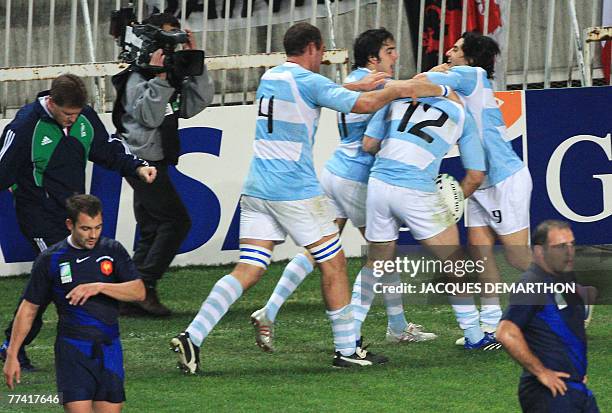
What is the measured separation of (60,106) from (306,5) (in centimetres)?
448

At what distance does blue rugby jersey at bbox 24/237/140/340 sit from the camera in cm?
636

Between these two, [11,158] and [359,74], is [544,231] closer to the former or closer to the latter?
[359,74]

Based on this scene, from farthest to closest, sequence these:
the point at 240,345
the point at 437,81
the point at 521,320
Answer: the point at 240,345
the point at 437,81
the point at 521,320

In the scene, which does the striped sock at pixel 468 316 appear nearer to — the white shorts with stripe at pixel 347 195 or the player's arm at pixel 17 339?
the white shorts with stripe at pixel 347 195

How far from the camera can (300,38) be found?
8.15 meters

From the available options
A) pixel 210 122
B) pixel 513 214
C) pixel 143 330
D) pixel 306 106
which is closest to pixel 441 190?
pixel 513 214

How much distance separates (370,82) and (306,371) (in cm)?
172

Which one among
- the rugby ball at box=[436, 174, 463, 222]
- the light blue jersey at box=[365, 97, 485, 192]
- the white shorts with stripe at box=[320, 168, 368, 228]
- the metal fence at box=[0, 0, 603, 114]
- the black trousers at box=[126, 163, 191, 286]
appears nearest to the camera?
the light blue jersey at box=[365, 97, 485, 192]

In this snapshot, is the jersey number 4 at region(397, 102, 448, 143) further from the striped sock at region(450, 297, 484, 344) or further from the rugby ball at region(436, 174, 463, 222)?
the striped sock at region(450, 297, 484, 344)

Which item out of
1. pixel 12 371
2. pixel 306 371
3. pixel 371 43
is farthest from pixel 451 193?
pixel 12 371

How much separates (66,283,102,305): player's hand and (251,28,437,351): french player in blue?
8.00 feet

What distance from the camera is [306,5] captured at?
12203 mm

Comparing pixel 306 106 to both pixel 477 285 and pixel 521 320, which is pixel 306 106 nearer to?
pixel 477 285

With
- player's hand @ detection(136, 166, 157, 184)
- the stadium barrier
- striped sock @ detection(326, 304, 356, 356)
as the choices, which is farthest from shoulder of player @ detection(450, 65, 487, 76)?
the stadium barrier
